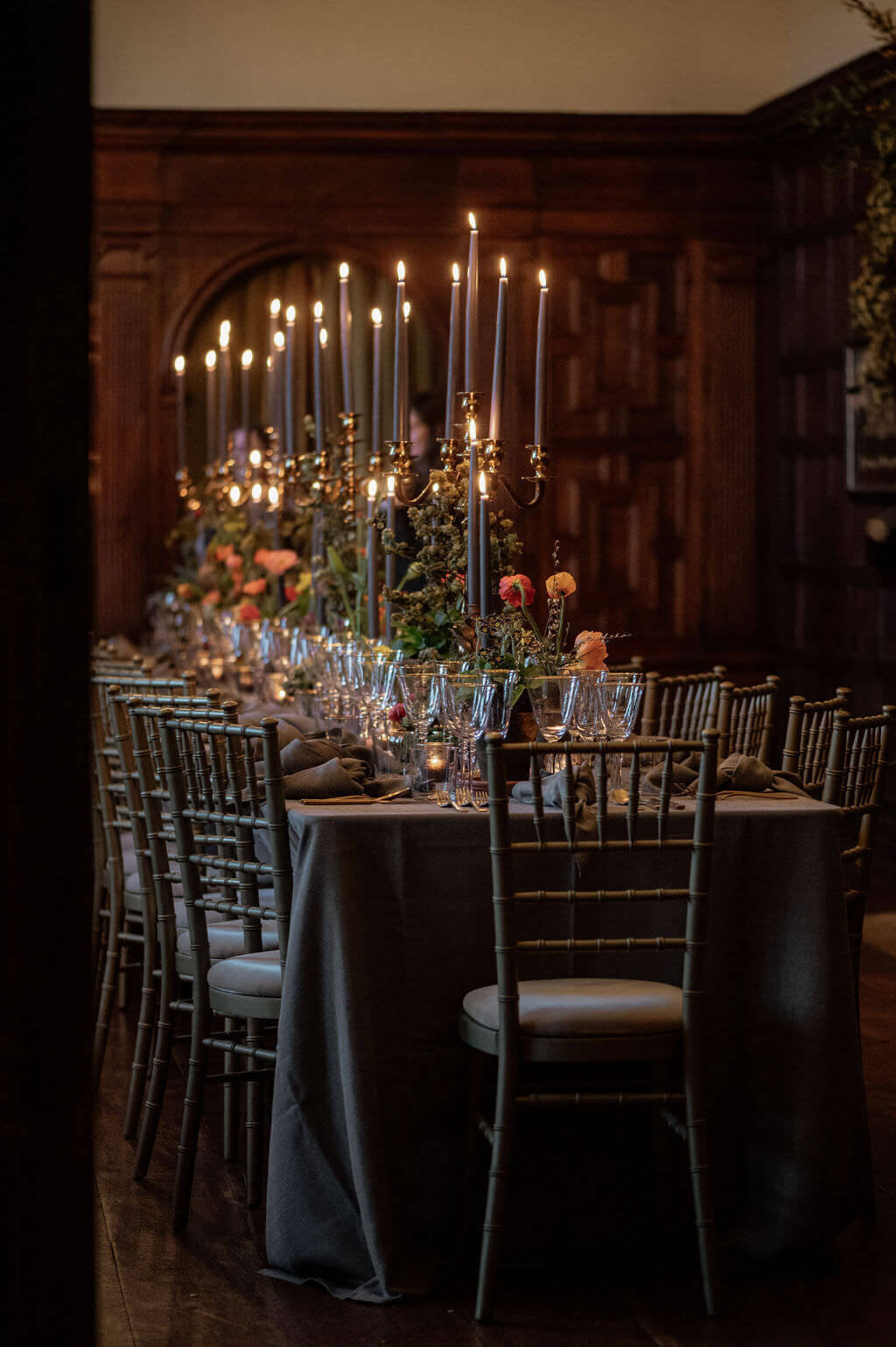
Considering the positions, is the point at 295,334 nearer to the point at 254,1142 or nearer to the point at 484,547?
the point at 484,547

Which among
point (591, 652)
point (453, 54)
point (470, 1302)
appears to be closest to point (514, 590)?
point (591, 652)

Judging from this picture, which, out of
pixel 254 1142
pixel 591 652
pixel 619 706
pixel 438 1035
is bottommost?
pixel 254 1142

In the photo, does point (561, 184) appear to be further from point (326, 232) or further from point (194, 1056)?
point (194, 1056)

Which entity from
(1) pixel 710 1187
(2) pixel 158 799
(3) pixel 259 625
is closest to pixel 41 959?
(1) pixel 710 1187

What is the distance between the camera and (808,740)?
356 centimetres

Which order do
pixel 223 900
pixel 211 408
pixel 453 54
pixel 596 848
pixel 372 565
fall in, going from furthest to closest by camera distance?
pixel 453 54 < pixel 211 408 < pixel 372 565 < pixel 223 900 < pixel 596 848

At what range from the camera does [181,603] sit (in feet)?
22.6

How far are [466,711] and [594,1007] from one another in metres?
0.72

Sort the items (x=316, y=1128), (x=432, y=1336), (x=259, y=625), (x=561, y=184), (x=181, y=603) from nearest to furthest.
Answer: (x=432, y=1336) → (x=316, y=1128) → (x=259, y=625) → (x=181, y=603) → (x=561, y=184)

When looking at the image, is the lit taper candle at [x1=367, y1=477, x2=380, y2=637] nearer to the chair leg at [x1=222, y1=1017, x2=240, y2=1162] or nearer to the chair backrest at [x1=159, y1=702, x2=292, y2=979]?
the chair backrest at [x1=159, y1=702, x2=292, y2=979]

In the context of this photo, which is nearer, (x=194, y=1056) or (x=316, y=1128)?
(x=316, y=1128)

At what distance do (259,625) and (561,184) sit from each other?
135 inches

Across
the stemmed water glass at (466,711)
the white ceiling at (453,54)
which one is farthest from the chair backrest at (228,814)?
the white ceiling at (453,54)

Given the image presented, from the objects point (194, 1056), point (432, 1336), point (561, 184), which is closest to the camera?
point (432, 1336)
